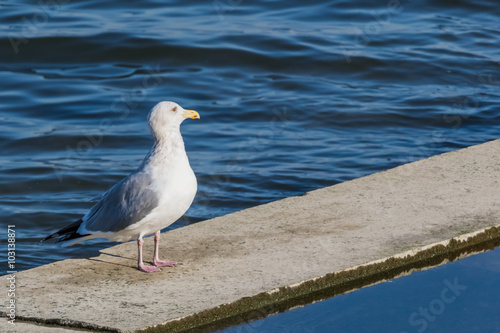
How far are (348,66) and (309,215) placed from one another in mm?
7325

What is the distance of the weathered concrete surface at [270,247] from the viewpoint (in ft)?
15.3

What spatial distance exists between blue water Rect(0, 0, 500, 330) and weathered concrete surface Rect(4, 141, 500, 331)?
1778 millimetres

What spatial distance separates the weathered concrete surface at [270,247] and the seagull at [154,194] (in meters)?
0.26

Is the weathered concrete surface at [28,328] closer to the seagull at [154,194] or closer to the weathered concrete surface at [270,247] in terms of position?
the weathered concrete surface at [270,247]

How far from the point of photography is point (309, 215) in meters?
5.96

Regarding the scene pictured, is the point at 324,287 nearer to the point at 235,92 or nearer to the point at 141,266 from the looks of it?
the point at 141,266

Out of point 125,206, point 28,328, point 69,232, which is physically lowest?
point 28,328

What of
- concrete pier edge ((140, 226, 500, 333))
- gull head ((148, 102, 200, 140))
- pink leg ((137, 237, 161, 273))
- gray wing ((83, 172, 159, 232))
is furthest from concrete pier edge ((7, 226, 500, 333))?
gull head ((148, 102, 200, 140))

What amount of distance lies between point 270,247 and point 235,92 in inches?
262

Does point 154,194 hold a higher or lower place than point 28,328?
higher

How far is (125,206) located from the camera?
16.9 feet

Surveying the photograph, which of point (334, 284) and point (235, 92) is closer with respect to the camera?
point (334, 284)

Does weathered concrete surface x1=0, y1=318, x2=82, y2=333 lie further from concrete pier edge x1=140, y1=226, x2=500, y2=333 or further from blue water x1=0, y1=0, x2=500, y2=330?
blue water x1=0, y1=0, x2=500, y2=330

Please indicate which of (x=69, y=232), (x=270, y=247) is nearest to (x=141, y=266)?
(x=69, y=232)
